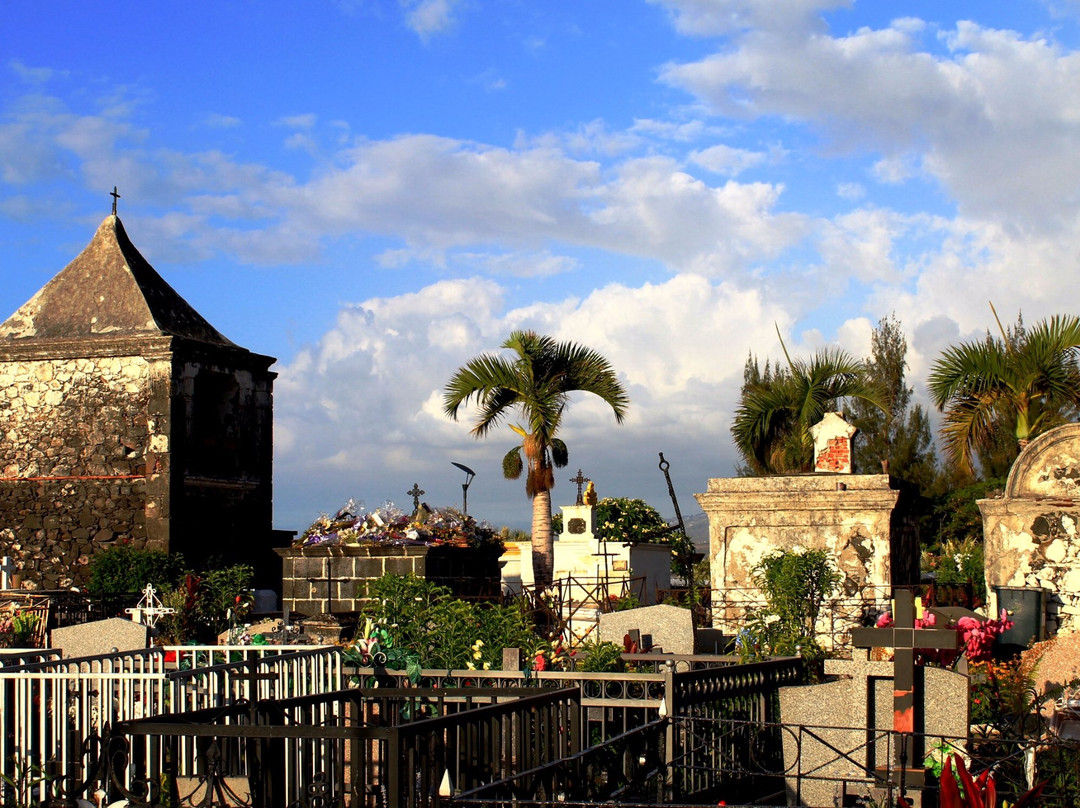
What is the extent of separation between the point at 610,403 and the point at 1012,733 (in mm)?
10863

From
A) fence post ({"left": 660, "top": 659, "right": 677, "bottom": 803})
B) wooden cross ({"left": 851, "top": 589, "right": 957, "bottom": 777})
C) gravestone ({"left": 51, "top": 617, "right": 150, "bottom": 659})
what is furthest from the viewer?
gravestone ({"left": 51, "top": 617, "right": 150, "bottom": 659})

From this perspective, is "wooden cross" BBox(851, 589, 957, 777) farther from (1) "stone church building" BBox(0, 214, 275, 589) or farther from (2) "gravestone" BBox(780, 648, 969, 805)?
(1) "stone church building" BBox(0, 214, 275, 589)

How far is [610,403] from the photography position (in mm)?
20016

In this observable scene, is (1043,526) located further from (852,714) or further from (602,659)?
(602,659)

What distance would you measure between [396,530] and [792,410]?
6.82m

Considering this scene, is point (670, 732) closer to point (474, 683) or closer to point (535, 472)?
point (474, 683)

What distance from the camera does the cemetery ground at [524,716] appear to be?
607cm

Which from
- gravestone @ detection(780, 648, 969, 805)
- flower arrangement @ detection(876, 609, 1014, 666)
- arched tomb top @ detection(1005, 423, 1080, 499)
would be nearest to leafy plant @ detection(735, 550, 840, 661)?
flower arrangement @ detection(876, 609, 1014, 666)

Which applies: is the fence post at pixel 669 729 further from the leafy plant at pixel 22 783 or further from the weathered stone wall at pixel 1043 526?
the weathered stone wall at pixel 1043 526

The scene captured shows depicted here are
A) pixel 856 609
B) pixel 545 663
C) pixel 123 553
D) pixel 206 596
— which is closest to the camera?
pixel 545 663

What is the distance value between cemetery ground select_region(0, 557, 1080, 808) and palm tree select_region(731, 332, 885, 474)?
592 cm

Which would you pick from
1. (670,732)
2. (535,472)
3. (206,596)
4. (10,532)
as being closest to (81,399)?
(10,532)

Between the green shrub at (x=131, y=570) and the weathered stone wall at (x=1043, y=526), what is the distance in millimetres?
11533

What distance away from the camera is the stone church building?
2034 cm
